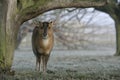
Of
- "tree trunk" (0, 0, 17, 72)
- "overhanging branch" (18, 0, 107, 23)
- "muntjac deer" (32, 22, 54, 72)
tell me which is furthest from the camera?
"muntjac deer" (32, 22, 54, 72)

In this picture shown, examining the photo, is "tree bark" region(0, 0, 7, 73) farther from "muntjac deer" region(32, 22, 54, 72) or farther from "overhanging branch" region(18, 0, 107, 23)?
"muntjac deer" region(32, 22, 54, 72)

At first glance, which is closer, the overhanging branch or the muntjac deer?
the overhanging branch

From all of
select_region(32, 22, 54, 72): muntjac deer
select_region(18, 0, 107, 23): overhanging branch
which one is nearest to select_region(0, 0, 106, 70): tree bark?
select_region(18, 0, 107, 23): overhanging branch

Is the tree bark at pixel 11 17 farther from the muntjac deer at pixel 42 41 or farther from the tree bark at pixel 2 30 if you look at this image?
the muntjac deer at pixel 42 41

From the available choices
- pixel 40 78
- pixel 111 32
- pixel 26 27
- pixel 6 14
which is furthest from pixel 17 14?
pixel 111 32

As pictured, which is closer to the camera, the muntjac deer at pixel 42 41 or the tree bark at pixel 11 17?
the tree bark at pixel 11 17

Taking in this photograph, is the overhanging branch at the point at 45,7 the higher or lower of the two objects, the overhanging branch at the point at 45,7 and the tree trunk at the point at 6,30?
the higher

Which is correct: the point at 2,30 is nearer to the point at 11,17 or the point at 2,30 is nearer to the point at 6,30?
the point at 6,30

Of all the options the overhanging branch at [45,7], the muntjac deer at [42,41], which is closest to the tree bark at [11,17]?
the overhanging branch at [45,7]

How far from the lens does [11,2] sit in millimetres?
9570

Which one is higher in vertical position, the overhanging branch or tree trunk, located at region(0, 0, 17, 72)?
the overhanging branch

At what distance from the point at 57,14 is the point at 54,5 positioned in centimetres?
2022

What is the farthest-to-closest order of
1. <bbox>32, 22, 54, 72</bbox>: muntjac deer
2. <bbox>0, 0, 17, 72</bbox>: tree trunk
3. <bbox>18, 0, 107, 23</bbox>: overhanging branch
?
<bbox>32, 22, 54, 72</bbox>: muntjac deer < <bbox>18, 0, 107, 23</bbox>: overhanging branch < <bbox>0, 0, 17, 72</bbox>: tree trunk

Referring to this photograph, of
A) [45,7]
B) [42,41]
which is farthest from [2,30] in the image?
[42,41]
